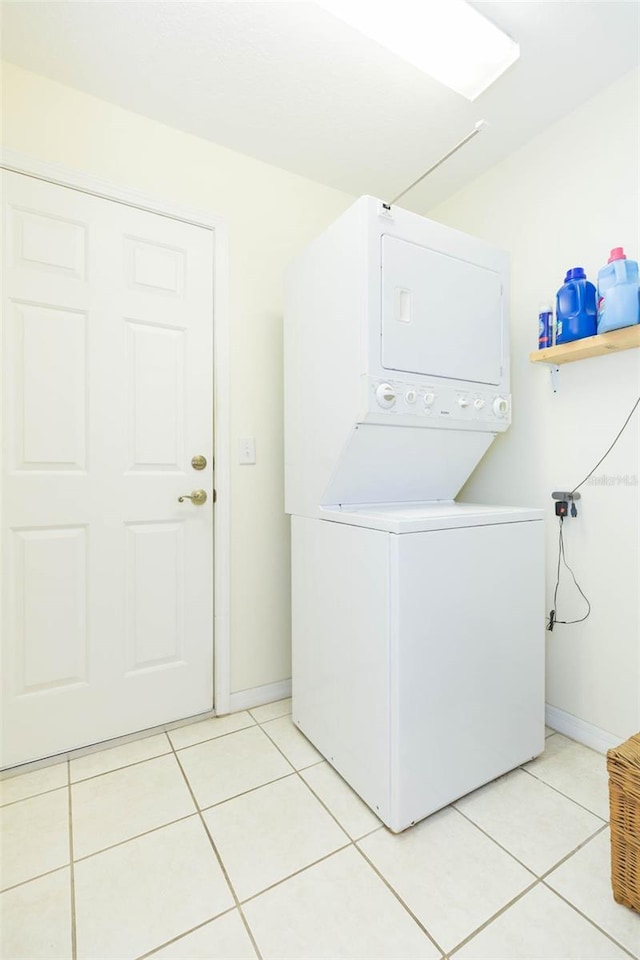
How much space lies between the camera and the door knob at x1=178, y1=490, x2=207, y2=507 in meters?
1.96

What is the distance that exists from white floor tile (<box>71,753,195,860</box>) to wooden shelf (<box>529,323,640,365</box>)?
206 cm

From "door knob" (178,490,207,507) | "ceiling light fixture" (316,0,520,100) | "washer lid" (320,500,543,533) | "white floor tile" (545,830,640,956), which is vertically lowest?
"white floor tile" (545,830,640,956)

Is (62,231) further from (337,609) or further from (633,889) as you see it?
(633,889)

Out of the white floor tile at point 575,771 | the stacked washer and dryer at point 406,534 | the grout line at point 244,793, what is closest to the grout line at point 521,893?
the white floor tile at point 575,771

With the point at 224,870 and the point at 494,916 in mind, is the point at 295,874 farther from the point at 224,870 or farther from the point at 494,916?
the point at 494,916

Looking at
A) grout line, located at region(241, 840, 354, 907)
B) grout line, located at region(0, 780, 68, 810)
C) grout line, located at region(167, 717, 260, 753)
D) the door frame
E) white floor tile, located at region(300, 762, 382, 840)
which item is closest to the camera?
grout line, located at region(241, 840, 354, 907)

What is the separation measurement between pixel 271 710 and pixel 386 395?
1533mm

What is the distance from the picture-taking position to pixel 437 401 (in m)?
1.61

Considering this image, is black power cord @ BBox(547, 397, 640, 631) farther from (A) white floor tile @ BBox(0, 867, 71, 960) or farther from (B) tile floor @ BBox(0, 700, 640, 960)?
(A) white floor tile @ BBox(0, 867, 71, 960)

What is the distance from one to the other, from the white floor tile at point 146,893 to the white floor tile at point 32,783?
1.38 feet

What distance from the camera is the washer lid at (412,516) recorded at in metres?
1.36

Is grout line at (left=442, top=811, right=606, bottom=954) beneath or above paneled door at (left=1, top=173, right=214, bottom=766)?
beneath

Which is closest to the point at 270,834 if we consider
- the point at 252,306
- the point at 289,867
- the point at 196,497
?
the point at 289,867

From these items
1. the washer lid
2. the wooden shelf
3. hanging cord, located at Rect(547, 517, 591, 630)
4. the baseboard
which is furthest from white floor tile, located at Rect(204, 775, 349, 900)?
the wooden shelf
